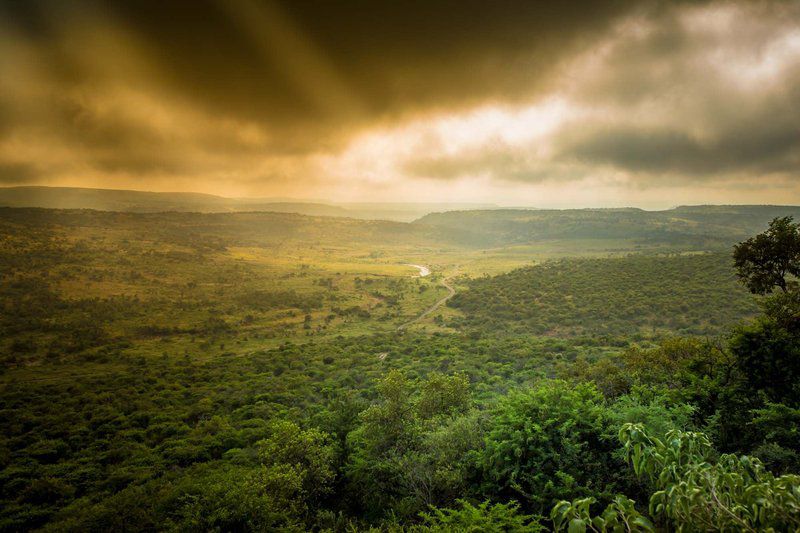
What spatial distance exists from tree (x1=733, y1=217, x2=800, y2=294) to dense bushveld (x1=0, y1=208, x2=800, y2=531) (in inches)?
9.2

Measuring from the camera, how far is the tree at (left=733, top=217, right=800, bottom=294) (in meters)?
20.0

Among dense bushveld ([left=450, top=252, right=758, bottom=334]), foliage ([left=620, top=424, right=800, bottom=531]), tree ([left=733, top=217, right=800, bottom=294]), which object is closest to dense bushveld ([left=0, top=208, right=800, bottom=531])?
foliage ([left=620, top=424, right=800, bottom=531])

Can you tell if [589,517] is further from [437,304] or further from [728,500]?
[437,304]

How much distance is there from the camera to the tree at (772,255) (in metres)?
20.0

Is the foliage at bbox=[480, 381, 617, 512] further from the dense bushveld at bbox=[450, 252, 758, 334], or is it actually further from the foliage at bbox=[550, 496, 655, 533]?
the dense bushveld at bbox=[450, 252, 758, 334]

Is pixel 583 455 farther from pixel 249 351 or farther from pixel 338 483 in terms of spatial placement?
pixel 249 351

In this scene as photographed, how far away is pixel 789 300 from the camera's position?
58.3 feet

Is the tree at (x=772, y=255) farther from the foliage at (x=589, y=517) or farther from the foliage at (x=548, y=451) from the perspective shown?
the foliage at (x=589, y=517)

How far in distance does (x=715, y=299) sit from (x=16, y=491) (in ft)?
310

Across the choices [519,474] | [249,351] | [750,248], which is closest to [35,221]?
[249,351]

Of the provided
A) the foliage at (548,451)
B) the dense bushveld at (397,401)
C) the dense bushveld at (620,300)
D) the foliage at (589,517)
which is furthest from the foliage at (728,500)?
the dense bushveld at (620,300)

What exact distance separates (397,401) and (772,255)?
24.2 meters

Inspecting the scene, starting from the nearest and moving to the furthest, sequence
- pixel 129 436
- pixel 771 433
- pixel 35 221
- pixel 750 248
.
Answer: pixel 771 433 → pixel 750 248 → pixel 129 436 → pixel 35 221

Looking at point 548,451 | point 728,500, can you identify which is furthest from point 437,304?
point 728,500
